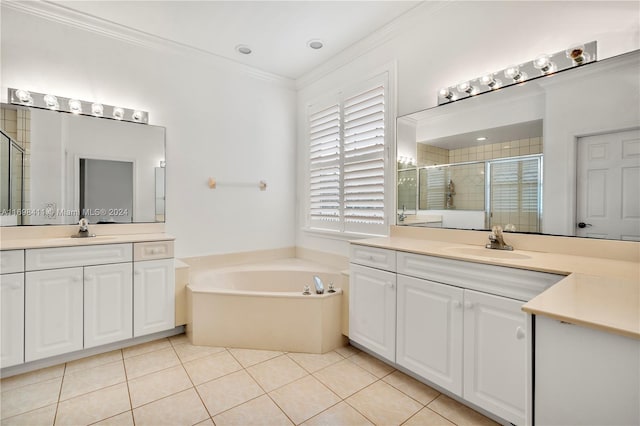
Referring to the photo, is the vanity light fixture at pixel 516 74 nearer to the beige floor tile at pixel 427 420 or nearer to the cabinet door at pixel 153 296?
the beige floor tile at pixel 427 420

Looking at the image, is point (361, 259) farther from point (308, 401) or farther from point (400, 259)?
point (308, 401)

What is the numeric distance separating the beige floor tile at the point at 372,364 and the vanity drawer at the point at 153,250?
170 centimetres

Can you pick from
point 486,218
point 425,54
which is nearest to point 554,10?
point 425,54

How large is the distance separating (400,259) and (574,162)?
42.7 inches

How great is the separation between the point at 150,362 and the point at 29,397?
2.09 feet

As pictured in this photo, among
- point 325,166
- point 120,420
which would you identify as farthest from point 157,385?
point 325,166

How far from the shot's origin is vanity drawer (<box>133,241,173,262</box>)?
2376mm

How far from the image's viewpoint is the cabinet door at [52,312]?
6.54 feet

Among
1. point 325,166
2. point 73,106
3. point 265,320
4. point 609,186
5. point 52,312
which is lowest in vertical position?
point 265,320

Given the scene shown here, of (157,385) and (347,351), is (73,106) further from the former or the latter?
(347,351)

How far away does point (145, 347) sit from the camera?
2430 mm

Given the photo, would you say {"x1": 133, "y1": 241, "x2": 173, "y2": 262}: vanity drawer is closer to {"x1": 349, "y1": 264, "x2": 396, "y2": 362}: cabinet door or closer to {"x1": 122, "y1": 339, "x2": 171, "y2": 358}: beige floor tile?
{"x1": 122, "y1": 339, "x2": 171, "y2": 358}: beige floor tile

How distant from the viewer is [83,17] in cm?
249

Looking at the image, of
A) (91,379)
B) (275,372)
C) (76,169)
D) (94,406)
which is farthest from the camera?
(76,169)
